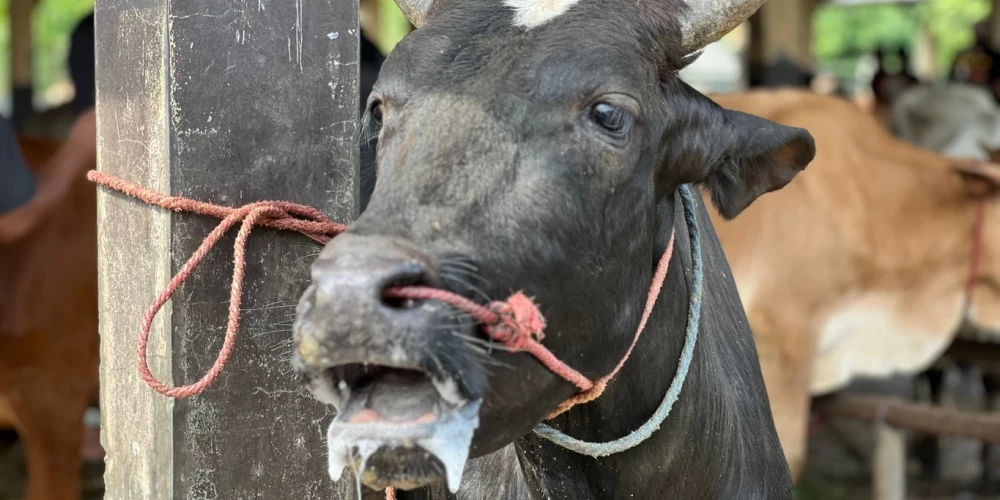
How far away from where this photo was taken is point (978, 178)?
248 inches

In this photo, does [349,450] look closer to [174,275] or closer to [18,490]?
[174,275]

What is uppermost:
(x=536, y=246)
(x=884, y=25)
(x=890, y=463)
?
(x=884, y=25)

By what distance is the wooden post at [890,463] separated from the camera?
656 centimetres

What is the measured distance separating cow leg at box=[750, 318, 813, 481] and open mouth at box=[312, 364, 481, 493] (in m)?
4.35

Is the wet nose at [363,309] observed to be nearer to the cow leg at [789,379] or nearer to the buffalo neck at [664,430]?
the buffalo neck at [664,430]

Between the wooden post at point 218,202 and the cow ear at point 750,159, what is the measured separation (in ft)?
2.58

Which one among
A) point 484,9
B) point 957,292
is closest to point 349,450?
point 484,9

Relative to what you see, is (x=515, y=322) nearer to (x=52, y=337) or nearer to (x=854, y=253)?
(x=52, y=337)

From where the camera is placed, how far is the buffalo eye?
6.91 feet

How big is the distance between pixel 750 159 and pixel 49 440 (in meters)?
4.29

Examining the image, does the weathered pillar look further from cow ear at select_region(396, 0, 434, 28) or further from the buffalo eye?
the buffalo eye

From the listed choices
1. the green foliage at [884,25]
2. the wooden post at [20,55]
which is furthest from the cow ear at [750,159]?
the green foliage at [884,25]

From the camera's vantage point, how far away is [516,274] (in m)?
1.94

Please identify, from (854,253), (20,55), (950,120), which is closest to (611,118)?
(854,253)
